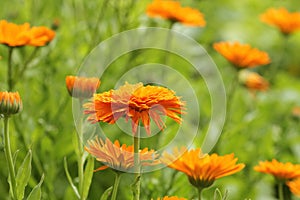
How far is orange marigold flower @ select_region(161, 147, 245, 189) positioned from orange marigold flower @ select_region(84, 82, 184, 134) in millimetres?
81

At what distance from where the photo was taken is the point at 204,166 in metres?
0.78

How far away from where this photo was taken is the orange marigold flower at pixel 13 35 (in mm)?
989

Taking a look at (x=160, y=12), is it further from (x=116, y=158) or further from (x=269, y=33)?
(x=269, y=33)

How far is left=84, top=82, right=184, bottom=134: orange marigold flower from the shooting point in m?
0.72

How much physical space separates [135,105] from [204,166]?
0.45ft

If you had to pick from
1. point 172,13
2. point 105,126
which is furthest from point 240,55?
point 105,126

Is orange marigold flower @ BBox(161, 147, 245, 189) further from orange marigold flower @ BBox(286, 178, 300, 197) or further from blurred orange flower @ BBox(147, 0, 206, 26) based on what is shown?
blurred orange flower @ BBox(147, 0, 206, 26)

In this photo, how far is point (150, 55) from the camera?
A: 5.71 ft

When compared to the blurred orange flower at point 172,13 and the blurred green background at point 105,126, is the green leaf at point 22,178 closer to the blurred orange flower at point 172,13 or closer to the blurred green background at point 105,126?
the blurred green background at point 105,126

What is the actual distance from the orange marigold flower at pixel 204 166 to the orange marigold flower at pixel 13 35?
0.35 m

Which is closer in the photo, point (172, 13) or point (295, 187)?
point (295, 187)

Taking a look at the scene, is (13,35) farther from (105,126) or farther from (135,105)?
(105,126)

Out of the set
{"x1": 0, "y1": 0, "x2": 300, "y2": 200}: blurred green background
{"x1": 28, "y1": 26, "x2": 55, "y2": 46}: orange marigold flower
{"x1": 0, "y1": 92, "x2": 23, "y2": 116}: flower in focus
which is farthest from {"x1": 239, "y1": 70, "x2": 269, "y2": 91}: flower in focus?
{"x1": 0, "y1": 92, "x2": 23, "y2": 116}: flower in focus

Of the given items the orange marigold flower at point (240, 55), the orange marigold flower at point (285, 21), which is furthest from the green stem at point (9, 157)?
the orange marigold flower at point (285, 21)
